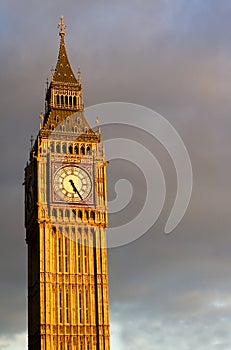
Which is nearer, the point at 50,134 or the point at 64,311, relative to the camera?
the point at 64,311

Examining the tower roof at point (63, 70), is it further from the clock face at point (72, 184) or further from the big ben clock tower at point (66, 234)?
the clock face at point (72, 184)

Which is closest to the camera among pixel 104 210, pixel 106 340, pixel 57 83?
pixel 106 340

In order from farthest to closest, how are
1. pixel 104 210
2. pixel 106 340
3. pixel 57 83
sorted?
1. pixel 57 83
2. pixel 104 210
3. pixel 106 340

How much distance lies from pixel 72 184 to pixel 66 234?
239 inches

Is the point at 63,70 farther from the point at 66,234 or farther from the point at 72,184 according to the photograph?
the point at 66,234

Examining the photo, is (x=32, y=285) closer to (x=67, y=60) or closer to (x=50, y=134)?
(x=50, y=134)

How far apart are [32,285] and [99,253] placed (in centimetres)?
922

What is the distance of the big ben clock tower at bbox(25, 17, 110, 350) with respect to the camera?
9081cm

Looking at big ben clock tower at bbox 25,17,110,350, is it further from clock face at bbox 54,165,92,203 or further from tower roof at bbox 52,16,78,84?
tower roof at bbox 52,16,78,84

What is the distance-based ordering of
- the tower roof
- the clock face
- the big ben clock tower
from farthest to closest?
the tower roof < the clock face < the big ben clock tower

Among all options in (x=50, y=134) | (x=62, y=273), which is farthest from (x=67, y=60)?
(x=62, y=273)

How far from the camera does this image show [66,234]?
311 feet

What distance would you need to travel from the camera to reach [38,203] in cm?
9450

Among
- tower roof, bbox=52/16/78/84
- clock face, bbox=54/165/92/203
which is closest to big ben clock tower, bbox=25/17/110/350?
clock face, bbox=54/165/92/203
